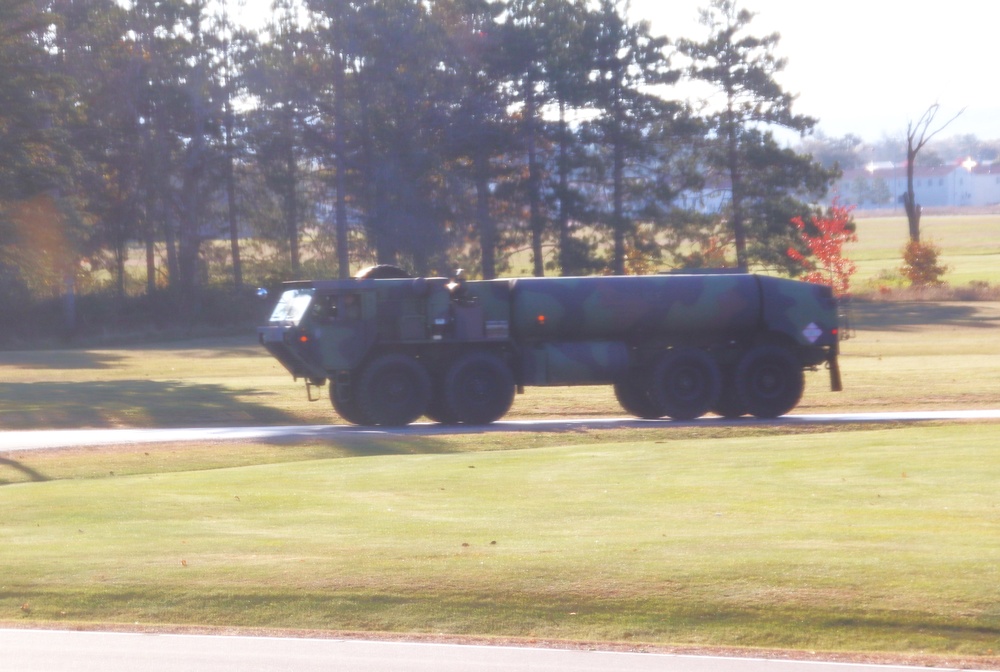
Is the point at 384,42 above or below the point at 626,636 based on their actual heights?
above

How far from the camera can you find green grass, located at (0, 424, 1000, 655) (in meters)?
7.71

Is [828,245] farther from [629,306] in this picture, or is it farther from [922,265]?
[629,306]

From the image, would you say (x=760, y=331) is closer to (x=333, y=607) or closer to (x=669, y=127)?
(x=333, y=607)

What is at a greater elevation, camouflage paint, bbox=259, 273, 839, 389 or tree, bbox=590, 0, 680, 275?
tree, bbox=590, 0, 680, 275

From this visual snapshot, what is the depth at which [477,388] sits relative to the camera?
69.9ft

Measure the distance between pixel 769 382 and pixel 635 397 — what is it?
8.20 ft

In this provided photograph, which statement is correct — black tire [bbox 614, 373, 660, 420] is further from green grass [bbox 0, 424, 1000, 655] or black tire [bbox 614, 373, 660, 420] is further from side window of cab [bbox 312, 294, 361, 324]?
green grass [bbox 0, 424, 1000, 655]

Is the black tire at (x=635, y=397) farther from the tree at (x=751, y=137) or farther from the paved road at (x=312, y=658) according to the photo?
the tree at (x=751, y=137)

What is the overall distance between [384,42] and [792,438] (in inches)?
1513

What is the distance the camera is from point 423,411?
2136cm

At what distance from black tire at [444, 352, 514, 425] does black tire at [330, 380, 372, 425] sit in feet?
5.38

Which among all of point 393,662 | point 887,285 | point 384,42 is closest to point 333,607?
point 393,662

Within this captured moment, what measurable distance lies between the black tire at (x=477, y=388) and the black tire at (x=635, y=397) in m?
2.13

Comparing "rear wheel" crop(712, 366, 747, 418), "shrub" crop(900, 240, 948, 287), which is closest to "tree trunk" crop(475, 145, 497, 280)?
"shrub" crop(900, 240, 948, 287)
